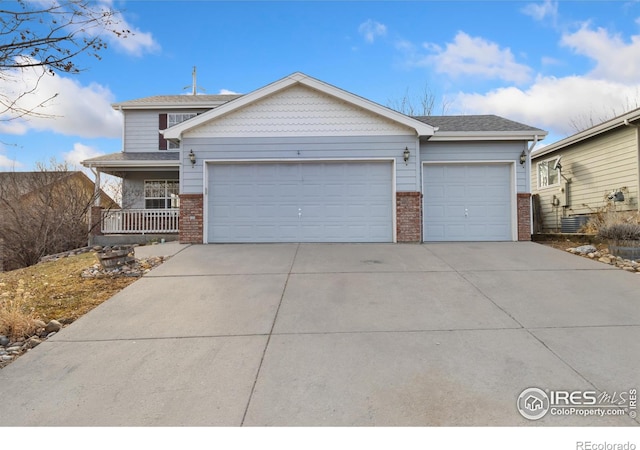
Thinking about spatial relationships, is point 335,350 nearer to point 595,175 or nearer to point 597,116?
point 595,175

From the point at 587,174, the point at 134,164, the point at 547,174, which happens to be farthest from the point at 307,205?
the point at 547,174

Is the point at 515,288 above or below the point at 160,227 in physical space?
below

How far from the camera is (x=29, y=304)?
5.34 metres

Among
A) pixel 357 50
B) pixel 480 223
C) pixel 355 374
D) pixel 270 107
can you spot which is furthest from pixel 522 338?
pixel 357 50

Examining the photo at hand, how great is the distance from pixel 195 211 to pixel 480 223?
8.40 metres

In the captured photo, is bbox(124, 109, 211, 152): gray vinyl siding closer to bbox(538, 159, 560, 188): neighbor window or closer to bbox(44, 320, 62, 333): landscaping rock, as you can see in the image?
bbox(44, 320, 62, 333): landscaping rock

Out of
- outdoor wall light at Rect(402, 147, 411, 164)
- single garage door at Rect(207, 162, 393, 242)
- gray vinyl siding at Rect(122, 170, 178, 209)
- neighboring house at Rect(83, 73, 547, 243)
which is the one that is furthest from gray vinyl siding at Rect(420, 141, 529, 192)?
gray vinyl siding at Rect(122, 170, 178, 209)

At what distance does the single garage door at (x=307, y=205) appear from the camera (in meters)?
9.87

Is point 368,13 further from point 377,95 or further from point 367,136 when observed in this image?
point 377,95

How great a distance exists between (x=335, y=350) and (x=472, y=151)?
8634 millimetres

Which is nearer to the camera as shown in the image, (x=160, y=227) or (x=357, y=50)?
(x=357, y=50)

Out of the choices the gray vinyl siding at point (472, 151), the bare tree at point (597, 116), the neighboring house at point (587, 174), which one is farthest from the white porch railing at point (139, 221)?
the bare tree at point (597, 116)

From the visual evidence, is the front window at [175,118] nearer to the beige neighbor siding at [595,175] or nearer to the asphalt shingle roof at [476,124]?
the asphalt shingle roof at [476,124]

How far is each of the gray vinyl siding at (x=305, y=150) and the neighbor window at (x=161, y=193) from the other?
551 cm
